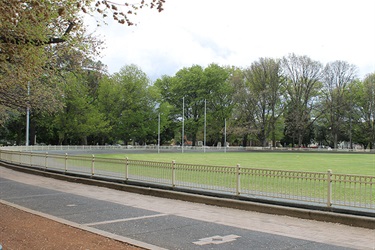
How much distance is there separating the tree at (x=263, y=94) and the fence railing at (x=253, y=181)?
59.0 meters

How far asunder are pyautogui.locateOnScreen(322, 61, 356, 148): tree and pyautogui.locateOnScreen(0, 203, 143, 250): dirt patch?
2865 inches

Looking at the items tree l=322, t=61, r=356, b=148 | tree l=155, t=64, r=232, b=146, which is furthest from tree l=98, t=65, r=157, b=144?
tree l=322, t=61, r=356, b=148

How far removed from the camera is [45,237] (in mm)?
6719

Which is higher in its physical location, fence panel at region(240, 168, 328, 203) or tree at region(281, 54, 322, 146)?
tree at region(281, 54, 322, 146)

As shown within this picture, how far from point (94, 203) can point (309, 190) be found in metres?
6.42

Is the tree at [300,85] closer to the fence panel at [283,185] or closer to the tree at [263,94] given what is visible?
the tree at [263,94]

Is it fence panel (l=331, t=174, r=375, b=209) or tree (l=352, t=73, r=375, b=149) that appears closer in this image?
fence panel (l=331, t=174, r=375, b=209)

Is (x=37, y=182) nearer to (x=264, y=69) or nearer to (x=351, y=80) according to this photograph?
(x=264, y=69)

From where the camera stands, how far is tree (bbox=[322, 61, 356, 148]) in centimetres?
7244

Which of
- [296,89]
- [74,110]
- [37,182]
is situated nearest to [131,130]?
[74,110]

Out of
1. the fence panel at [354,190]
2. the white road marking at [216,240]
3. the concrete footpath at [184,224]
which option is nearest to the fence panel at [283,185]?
the fence panel at [354,190]

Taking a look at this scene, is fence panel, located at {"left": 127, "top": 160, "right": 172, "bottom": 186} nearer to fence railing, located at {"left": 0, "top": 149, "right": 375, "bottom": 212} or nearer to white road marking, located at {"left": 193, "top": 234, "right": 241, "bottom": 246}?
fence railing, located at {"left": 0, "top": 149, "right": 375, "bottom": 212}

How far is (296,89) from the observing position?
237ft

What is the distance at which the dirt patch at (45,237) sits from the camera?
20.2 ft
